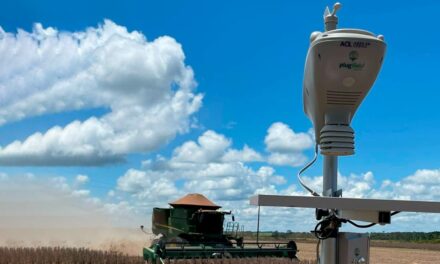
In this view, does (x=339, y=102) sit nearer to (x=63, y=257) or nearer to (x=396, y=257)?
(x=63, y=257)

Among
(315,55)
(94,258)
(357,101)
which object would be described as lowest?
(94,258)

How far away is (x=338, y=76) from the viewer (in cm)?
362

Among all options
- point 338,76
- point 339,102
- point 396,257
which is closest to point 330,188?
point 339,102

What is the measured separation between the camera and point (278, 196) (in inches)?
124

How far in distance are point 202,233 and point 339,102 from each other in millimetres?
11991

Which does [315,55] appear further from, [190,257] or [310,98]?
[190,257]

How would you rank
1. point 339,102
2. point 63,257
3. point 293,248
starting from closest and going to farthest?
point 339,102
point 293,248
point 63,257

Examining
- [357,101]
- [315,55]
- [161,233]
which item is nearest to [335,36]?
[315,55]

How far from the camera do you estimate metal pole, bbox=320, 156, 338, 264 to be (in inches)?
144

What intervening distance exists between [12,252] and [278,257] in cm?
775

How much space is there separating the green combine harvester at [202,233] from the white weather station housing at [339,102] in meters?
10.2

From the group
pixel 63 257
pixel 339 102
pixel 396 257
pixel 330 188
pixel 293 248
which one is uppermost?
pixel 339 102

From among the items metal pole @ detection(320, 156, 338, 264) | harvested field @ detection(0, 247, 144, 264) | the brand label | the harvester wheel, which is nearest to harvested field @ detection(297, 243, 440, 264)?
the harvester wheel

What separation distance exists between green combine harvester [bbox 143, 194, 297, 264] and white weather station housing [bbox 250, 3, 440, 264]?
10199 millimetres
